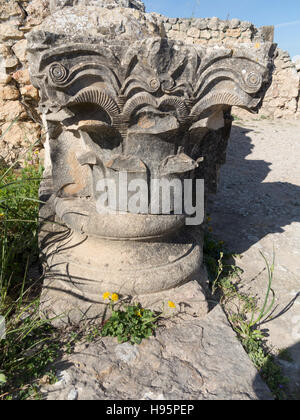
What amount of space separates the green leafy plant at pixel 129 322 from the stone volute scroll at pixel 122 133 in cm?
9

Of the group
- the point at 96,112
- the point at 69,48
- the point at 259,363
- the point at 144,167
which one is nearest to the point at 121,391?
the point at 259,363

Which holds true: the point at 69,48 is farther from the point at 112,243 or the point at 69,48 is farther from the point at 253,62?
the point at 112,243

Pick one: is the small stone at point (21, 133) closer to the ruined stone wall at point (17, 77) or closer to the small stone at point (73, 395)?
the ruined stone wall at point (17, 77)

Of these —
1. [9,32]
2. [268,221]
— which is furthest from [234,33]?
[268,221]

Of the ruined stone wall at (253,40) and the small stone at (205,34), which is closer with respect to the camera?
the ruined stone wall at (253,40)

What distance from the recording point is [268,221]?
359 cm

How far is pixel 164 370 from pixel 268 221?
2477 millimetres

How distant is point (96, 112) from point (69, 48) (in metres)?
0.36

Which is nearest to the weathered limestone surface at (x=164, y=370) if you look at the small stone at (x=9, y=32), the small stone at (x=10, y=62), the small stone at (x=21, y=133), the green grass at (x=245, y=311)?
the green grass at (x=245, y=311)

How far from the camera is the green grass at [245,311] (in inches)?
67.7

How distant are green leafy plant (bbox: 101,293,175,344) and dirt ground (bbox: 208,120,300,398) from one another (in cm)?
79

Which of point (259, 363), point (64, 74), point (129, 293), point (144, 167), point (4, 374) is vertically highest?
point (64, 74)

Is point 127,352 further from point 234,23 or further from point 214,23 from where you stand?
point 234,23

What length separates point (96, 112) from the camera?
171 centimetres
